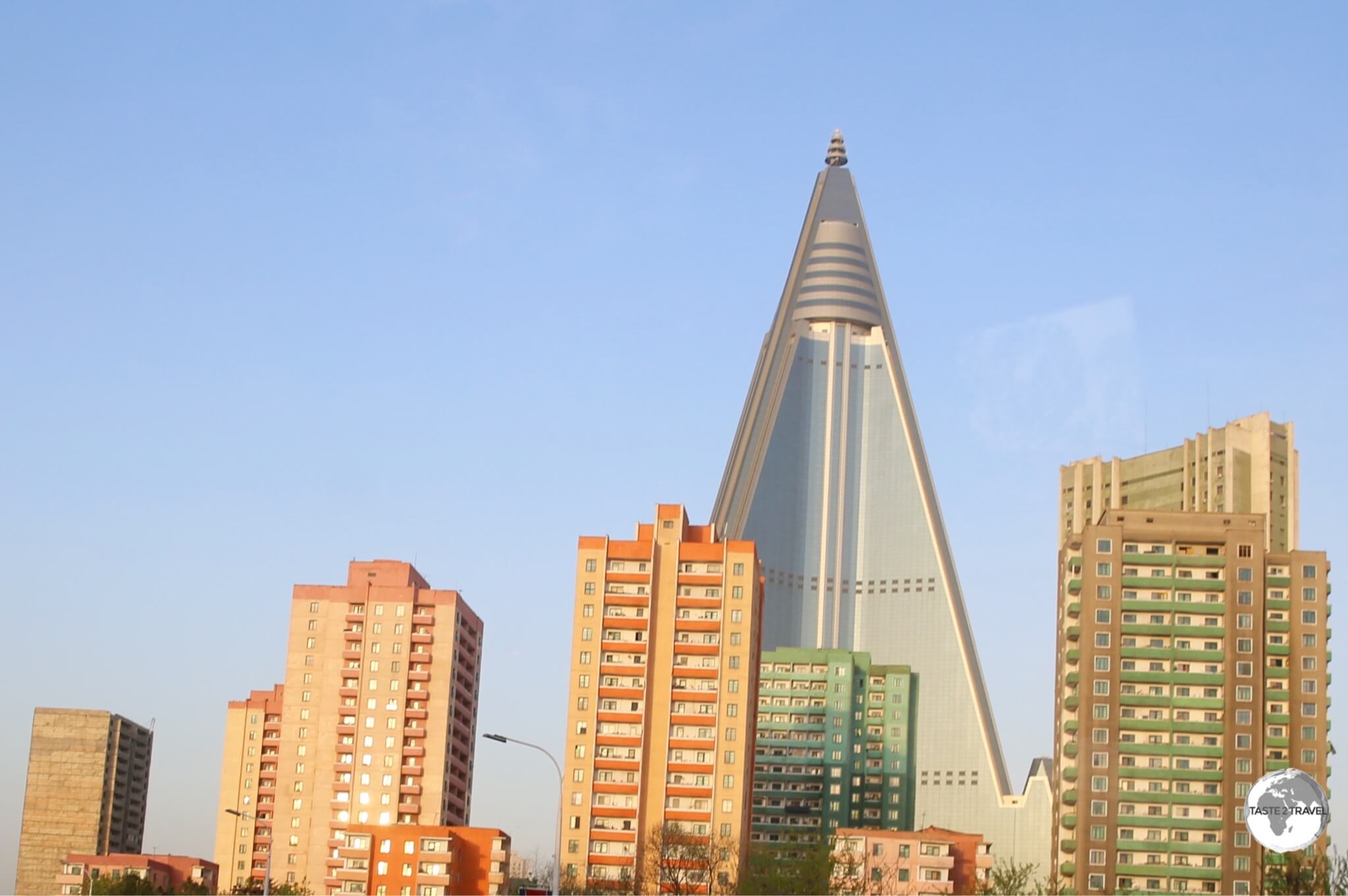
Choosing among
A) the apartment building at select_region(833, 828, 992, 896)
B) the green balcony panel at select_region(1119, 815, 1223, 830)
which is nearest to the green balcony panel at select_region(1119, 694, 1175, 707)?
the green balcony panel at select_region(1119, 815, 1223, 830)

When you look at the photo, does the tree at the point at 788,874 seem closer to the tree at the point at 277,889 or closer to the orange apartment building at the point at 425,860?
the orange apartment building at the point at 425,860

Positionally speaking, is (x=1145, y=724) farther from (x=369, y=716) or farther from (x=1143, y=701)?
(x=369, y=716)

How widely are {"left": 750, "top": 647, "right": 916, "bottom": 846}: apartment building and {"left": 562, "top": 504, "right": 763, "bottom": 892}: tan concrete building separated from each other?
42.2 metres

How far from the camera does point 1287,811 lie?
39.6m

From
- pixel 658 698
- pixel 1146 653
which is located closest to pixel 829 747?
pixel 658 698

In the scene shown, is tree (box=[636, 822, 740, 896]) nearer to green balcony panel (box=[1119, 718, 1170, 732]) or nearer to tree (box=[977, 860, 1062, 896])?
tree (box=[977, 860, 1062, 896])

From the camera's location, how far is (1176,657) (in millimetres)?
135500

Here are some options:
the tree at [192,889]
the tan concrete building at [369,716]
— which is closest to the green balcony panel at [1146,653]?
the tan concrete building at [369,716]

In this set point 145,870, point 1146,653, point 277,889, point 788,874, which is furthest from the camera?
point 145,870

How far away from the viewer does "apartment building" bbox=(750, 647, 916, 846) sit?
181 meters

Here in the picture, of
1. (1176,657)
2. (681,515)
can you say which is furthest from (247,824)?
(1176,657)

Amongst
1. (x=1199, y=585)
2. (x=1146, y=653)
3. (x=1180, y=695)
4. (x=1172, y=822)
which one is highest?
(x=1199, y=585)

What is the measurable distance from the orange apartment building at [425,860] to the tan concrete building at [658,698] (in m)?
6.22

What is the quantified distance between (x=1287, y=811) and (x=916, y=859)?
3740 inches
